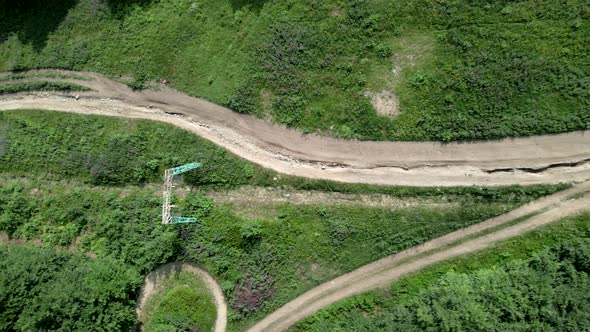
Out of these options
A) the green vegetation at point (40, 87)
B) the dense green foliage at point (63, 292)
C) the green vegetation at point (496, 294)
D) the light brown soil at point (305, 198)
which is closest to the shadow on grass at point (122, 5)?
the green vegetation at point (40, 87)

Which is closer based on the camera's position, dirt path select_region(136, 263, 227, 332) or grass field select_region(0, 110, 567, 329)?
grass field select_region(0, 110, 567, 329)

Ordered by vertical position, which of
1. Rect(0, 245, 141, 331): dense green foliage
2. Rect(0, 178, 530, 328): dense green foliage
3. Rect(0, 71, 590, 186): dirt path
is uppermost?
Rect(0, 71, 590, 186): dirt path

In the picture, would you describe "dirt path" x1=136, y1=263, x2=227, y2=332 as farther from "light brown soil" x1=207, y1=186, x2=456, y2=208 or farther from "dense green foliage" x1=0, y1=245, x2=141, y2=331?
"light brown soil" x1=207, y1=186, x2=456, y2=208

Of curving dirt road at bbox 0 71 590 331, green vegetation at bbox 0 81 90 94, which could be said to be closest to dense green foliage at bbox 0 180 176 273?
curving dirt road at bbox 0 71 590 331

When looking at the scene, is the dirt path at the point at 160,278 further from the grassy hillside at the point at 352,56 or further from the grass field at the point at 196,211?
the grassy hillside at the point at 352,56

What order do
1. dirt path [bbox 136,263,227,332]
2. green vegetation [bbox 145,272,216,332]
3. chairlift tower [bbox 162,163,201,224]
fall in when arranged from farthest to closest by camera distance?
dirt path [bbox 136,263,227,332] → chairlift tower [bbox 162,163,201,224] → green vegetation [bbox 145,272,216,332]
